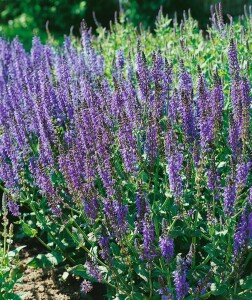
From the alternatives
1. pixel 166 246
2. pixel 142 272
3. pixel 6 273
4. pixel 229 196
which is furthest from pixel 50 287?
pixel 229 196

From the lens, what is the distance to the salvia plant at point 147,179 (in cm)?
333

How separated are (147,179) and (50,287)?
135 cm

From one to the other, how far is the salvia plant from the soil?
234 millimetres

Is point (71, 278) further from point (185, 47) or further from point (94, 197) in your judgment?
point (185, 47)

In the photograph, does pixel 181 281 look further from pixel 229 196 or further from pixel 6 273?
pixel 6 273

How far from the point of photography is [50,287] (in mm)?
4621

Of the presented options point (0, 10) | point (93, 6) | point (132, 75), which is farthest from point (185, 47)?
point (0, 10)

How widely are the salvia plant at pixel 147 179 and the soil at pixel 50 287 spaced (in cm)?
23

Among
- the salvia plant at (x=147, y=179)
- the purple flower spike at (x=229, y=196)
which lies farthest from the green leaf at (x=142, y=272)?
the purple flower spike at (x=229, y=196)

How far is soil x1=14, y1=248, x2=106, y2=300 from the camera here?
4449mm

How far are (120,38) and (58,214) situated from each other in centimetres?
480

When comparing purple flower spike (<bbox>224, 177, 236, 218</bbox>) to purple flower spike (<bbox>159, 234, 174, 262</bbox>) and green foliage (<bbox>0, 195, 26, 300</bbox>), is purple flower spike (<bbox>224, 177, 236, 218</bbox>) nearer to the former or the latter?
purple flower spike (<bbox>159, 234, 174, 262</bbox>)

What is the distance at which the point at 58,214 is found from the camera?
367cm

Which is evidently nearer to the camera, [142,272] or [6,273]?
[142,272]
